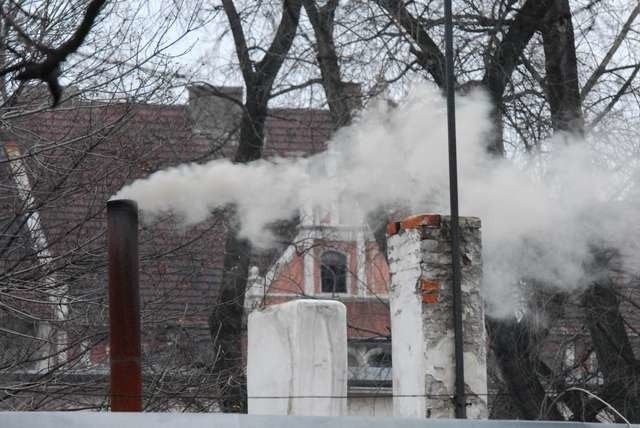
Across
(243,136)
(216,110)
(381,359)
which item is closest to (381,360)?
(381,359)

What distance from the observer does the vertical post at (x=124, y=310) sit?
8422 millimetres

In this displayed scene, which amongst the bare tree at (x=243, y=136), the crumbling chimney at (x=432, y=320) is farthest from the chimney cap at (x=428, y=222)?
the bare tree at (x=243, y=136)

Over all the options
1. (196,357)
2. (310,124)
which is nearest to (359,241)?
(310,124)

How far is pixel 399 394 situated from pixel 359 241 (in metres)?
7.53

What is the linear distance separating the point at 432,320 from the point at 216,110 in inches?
361

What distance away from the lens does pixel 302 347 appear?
9.64 meters

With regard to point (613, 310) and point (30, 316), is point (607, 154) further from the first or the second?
point (30, 316)

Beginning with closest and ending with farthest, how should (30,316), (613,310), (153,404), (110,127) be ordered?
(30,316)
(110,127)
(153,404)
(613,310)

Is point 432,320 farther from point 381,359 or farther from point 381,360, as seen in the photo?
point 381,359

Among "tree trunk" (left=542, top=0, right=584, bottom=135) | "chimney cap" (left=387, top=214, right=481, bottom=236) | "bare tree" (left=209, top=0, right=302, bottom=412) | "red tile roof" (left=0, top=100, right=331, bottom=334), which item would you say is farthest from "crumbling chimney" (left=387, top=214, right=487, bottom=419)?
"bare tree" (left=209, top=0, right=302, bottom=412)

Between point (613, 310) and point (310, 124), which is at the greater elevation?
point (310, 124)

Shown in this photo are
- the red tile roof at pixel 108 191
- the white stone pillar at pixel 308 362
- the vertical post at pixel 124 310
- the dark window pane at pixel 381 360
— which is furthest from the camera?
the dark window pane at pixel 381 360

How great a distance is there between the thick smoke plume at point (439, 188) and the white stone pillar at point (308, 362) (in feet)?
7.70

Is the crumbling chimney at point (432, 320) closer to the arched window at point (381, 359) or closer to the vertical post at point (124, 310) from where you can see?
the vertical post at point (124, 310)
